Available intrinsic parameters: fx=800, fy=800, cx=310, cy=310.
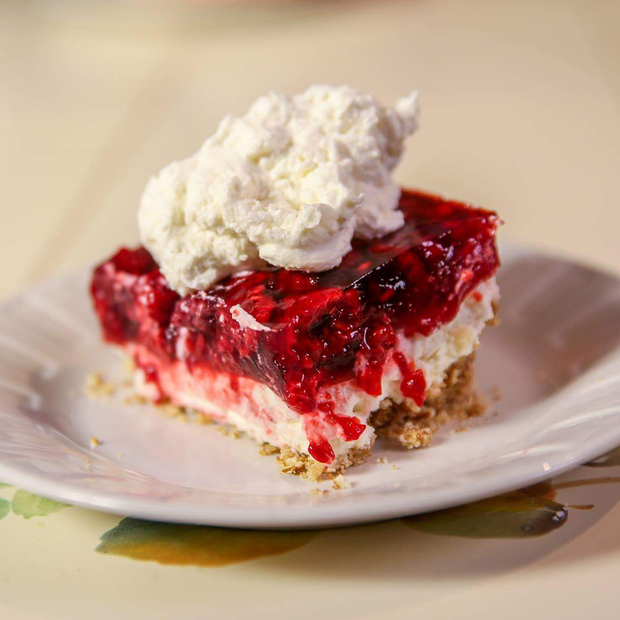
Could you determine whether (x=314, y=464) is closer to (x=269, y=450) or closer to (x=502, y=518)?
(x=269, y=450)

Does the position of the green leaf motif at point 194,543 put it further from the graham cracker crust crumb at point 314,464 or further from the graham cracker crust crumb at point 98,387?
the graham cracker crust crumb at point 98,387

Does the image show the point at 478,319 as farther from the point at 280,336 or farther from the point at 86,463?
the point at 86,463

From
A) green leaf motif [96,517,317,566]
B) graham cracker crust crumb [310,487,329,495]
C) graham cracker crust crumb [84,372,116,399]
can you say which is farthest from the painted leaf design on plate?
graham cracker crust crumb [84,372,116,399]

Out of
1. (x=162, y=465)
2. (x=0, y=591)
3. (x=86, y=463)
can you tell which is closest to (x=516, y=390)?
(x=162, y=465)

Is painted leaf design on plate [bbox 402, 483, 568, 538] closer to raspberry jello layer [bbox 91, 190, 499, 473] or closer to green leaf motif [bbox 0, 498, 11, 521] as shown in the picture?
raspberry jello layer [bbox 91, 190, 499, 473]

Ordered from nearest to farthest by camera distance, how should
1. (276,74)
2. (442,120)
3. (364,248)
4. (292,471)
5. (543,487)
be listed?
(543,487), (292,471), (364,248), (442,120), (276,74)

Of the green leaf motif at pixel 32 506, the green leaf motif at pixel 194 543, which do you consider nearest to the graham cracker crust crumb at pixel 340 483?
the green leaf motif at pixel 194 543
